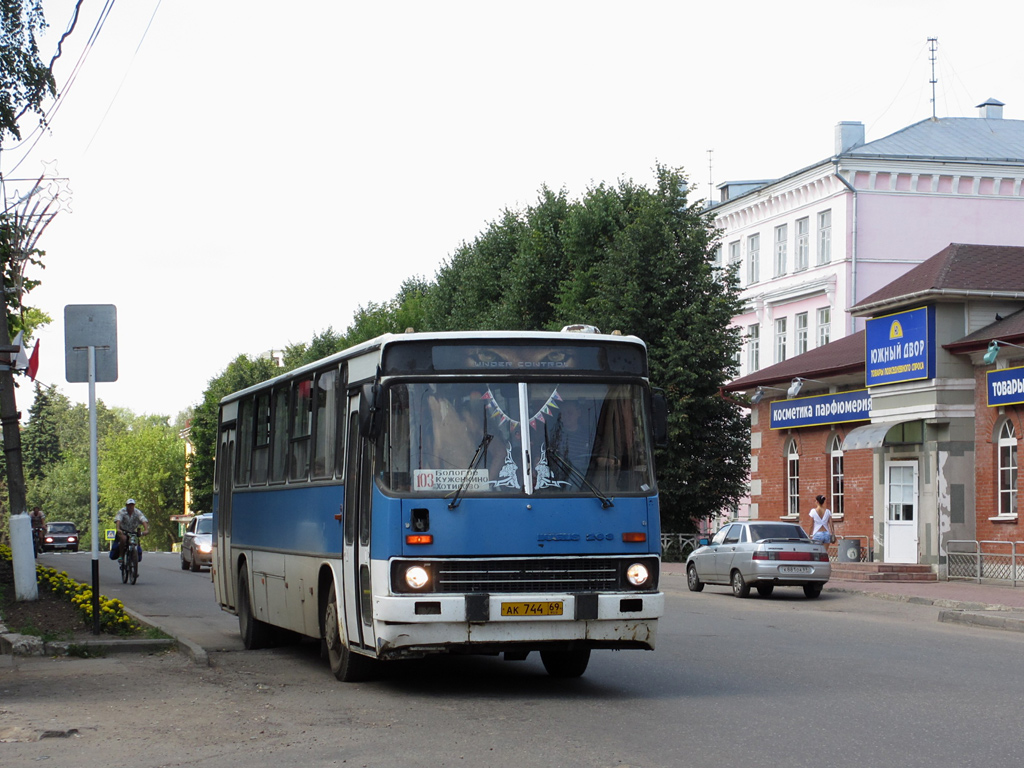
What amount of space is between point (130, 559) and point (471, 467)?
2174 cm

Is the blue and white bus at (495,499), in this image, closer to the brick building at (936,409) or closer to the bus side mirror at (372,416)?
the bus side mirror at (372,416)

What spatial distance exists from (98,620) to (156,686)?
332 centimetres

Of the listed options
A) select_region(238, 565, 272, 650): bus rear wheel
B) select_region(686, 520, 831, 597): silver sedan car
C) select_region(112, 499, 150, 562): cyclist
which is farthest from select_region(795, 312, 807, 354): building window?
select_region(238, 565, 272, 650): bus rear wheel

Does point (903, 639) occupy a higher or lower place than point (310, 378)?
lower

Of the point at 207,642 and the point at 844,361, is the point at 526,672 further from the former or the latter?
the point at 844,361

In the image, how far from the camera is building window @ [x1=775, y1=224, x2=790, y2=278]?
185 feet

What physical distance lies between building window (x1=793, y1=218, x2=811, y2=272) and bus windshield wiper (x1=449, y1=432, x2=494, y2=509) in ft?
148

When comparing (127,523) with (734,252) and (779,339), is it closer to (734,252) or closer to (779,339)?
(779,339)

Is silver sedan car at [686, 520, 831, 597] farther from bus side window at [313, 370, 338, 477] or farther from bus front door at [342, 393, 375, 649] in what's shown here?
bus front door at [342, 393, 375, 649]

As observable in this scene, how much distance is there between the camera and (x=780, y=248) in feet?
186

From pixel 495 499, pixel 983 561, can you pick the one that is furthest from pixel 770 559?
pixel 495 499

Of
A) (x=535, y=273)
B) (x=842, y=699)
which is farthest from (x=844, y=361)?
(x=842, y=699)

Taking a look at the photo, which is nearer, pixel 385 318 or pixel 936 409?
pixel 936 409

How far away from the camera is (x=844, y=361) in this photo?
36469 millimetres
